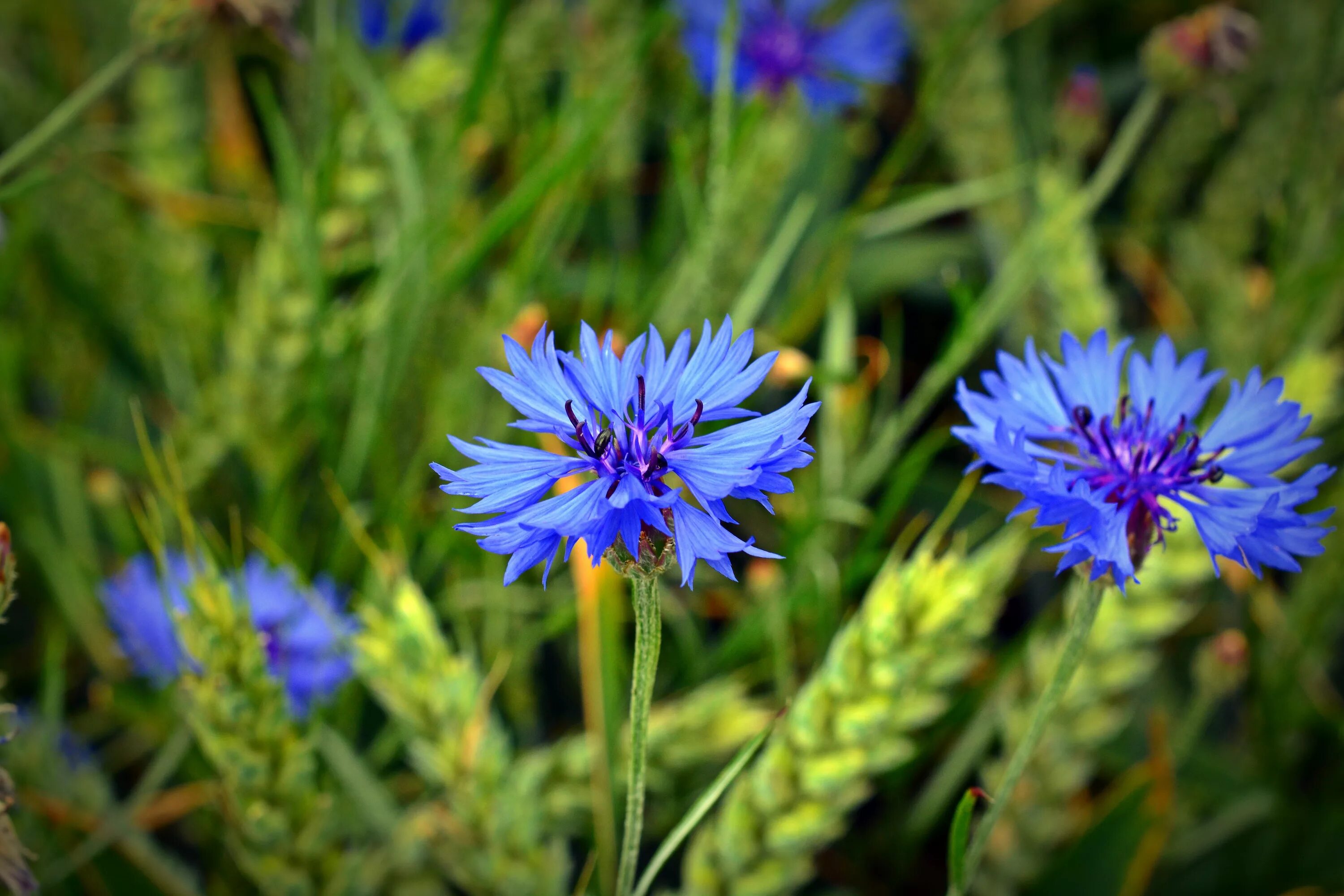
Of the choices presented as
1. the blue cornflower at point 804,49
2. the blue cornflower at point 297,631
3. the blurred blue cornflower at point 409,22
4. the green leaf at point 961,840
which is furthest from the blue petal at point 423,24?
the green leaf at point 961,840

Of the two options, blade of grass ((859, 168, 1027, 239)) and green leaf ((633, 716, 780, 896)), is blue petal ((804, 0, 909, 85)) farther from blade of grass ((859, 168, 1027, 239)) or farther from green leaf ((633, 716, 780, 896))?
green leaf ((633, 716, 780, 896))

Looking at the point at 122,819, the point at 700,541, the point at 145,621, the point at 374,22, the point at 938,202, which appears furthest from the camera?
the point at 374,22

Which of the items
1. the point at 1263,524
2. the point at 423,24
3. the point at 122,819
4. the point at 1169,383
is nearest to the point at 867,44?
the point at 423,24

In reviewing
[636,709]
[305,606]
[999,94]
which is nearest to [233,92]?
[305,606]

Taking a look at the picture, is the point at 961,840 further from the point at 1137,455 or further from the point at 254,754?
the point at 254,754

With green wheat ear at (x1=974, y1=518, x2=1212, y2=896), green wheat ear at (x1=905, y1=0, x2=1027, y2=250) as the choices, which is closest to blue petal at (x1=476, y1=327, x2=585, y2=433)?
green wheat ear at (x1=974, y1=518, x2=1212, y2=896)
